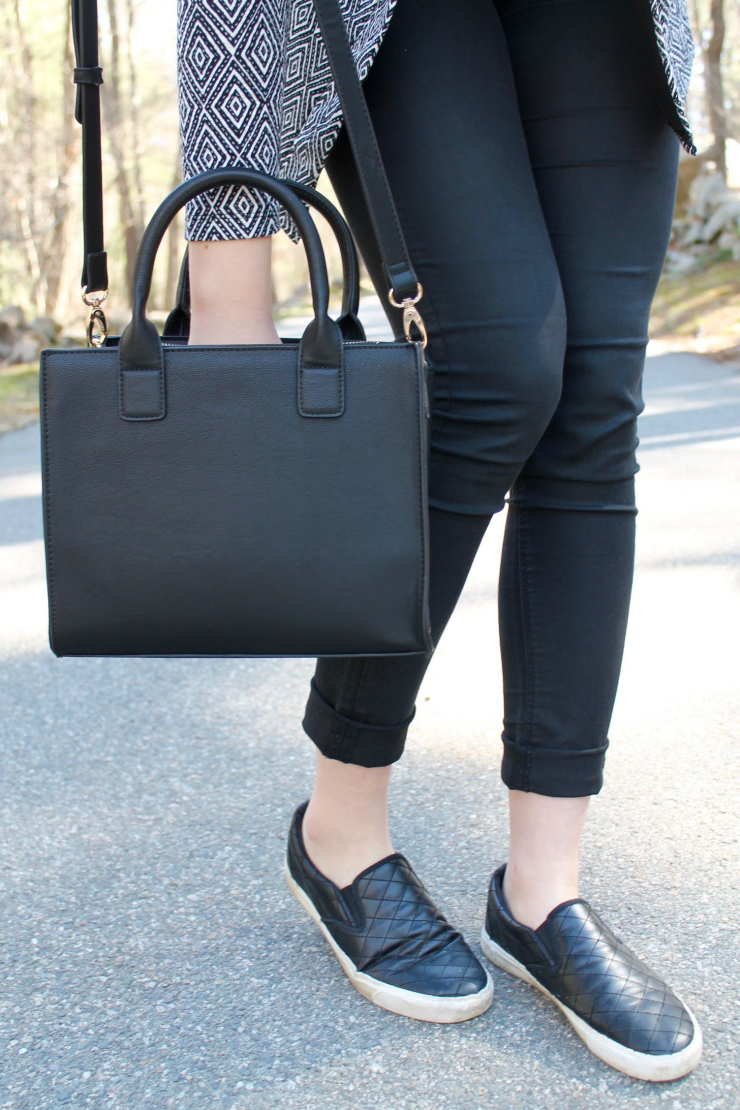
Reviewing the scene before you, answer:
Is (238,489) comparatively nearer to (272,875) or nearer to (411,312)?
(411,312)

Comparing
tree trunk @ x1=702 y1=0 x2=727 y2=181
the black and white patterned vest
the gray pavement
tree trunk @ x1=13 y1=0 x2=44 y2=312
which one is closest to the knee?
the black and white patterned vest

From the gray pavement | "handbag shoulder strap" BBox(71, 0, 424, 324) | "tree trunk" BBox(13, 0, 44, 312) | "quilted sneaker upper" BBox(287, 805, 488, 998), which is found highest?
"tree trunk" BBox(13, 0, 44, 312)

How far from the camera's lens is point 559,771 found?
1112 millimetres

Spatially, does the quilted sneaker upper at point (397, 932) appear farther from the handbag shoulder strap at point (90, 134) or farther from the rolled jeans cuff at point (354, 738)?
the handbag shoulder strap at point (90, 134)

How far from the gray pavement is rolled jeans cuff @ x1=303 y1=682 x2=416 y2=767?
28cm

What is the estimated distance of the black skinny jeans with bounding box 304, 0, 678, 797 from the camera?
→ 99 cm

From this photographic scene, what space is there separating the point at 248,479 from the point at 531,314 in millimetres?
318

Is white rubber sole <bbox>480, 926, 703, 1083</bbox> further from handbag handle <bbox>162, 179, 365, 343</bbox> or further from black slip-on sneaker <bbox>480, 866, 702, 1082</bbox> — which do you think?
handbag handle <bbox>162, 179, 365, 343</bbox>

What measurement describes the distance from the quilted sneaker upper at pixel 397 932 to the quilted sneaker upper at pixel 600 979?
0.22ft

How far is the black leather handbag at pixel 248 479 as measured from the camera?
941 mm

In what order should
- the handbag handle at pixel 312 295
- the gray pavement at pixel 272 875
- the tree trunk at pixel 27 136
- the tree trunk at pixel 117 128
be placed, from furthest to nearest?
the tree trunk at pixel 117 128 → the tree trunk at pixel 27 136 → the gray pavement at pixel 272 875 → the handbag handle at pixel 312 295

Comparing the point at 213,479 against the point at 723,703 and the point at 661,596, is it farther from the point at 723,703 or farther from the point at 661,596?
the point at 661,596

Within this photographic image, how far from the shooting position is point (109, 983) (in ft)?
3.97

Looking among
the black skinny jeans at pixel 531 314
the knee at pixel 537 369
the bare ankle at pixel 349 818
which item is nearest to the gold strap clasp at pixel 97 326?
the black skinny jeans at pixel 531 314
